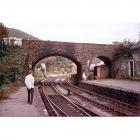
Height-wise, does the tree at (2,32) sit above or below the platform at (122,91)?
above

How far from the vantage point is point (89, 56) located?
30969mm

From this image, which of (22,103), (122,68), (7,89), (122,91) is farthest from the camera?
(122,68)

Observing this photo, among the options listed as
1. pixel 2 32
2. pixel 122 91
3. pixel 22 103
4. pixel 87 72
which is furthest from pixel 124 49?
pixel 2 32

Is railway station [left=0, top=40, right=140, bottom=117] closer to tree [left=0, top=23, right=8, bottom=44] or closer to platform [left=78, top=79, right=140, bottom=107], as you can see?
platform [left=78, top=79, right=140, bottom=107]

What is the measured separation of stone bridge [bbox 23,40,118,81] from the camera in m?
28.0

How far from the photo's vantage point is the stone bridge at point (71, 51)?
2803 centimetres

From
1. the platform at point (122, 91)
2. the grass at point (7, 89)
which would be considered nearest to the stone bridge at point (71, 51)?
the platform at point (122, 91)

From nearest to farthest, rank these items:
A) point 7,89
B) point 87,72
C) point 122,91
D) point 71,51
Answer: point 7,89
point 122,91
point 71,51
point 87,72

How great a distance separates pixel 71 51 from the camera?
2994 centimetres

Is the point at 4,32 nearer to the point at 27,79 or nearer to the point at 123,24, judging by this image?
the point at 27,79

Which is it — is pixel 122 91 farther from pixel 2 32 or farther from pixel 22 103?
pixel 2 32

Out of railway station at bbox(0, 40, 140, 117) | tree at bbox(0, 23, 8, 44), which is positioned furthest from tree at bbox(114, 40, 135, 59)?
tree at bbox(0, 23, 8, 44)

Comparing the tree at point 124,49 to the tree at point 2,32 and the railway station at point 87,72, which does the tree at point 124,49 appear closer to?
the railway station at point 87,72
